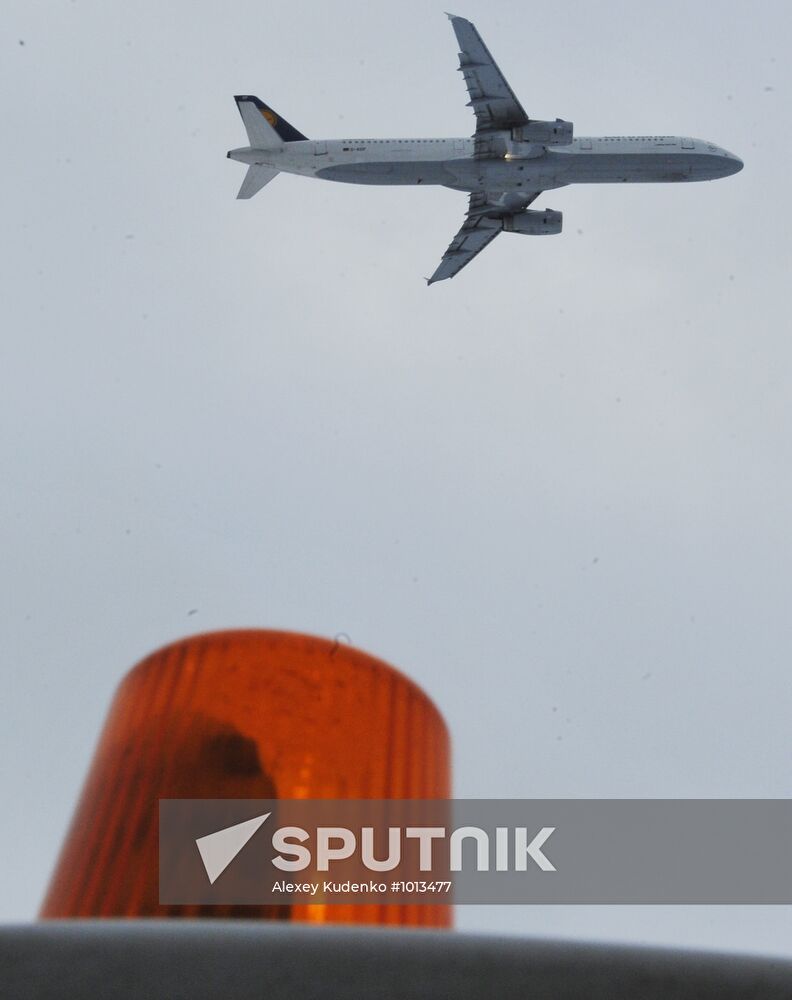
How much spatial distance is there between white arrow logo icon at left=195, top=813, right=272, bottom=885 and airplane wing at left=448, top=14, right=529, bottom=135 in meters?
47.8

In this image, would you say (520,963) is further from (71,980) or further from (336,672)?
(336,672)

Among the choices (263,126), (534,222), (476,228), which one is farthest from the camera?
(476,228)

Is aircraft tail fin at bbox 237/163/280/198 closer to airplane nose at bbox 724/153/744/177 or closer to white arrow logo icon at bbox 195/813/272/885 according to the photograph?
airplane nose at bbox 724/153/744/177

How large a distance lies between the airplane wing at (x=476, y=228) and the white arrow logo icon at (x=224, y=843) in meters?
51.2

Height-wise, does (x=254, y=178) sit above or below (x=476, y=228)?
above

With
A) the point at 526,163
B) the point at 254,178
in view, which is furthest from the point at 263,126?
the point at 526,163

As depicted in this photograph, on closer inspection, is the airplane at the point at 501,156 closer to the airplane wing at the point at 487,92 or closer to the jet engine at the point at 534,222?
the airplane wing at the point at 487,92

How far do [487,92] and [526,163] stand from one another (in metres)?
3.78

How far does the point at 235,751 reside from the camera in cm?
306

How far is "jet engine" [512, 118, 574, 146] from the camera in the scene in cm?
4569

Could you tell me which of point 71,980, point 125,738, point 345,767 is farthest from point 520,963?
point 125,738

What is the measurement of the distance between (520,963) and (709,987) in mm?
387

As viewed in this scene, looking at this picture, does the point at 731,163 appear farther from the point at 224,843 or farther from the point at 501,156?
the point at 224,843

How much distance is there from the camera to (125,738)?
326 centimetres
